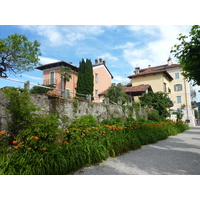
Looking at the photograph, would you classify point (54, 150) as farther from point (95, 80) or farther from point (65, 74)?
point (95, 80)

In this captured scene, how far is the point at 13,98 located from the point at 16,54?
9713 millimetres

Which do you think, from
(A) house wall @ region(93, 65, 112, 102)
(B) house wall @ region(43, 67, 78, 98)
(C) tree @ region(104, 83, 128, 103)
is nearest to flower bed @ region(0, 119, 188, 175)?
(C) tree @ region(104, 83, 128, 103)

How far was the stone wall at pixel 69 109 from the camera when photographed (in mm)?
5415

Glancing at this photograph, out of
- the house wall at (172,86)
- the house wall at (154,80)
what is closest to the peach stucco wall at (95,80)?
the house wall at (154,80)

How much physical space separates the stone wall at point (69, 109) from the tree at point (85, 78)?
9.19 meters

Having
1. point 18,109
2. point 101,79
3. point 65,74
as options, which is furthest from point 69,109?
point 101,79

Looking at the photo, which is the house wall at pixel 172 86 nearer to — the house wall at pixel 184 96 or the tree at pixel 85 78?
the house wall at pixel 184 96

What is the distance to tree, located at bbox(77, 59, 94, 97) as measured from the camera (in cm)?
2098

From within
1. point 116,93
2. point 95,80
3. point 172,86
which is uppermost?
point 172,86

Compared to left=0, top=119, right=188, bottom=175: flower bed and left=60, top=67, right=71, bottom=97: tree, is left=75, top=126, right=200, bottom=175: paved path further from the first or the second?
left=60, top=67, right=71, bottom=97: tree

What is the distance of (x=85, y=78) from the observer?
21188 mm

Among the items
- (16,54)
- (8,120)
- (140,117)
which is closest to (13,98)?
(8,120)

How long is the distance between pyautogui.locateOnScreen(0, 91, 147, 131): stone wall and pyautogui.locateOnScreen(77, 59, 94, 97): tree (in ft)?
30.2

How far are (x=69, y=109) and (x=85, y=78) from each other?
1352 cm
